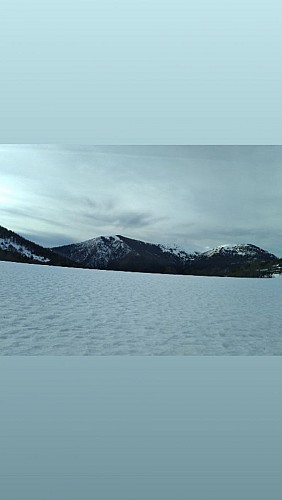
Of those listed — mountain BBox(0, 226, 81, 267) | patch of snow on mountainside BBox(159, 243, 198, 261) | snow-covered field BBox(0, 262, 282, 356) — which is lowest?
snow-covered field BBox(0, 262, 282, 356)

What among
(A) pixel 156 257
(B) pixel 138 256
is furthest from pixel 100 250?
(A) pixel 156 257

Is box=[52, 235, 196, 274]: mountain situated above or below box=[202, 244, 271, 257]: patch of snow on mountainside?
below

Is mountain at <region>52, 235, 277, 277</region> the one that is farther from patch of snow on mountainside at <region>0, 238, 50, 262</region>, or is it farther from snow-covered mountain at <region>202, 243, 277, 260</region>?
patch of snow on mountainside at <region>0, 238, 50, 262</region>

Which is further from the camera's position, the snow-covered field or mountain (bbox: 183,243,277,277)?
mountain (bbox: 183,243,277,277)

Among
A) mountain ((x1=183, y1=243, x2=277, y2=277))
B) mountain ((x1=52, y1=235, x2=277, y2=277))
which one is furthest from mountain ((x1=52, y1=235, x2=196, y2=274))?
mountain ((x1=183, y1=243, x2=277, y2=277))

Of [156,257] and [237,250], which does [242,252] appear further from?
[156,257]

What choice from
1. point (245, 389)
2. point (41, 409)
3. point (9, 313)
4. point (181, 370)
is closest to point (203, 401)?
point (245, 389)

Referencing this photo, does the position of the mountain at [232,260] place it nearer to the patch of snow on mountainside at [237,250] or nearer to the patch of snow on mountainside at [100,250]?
the patch of snow on mountainside at [237,250]
